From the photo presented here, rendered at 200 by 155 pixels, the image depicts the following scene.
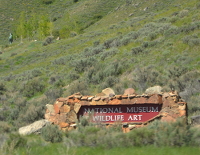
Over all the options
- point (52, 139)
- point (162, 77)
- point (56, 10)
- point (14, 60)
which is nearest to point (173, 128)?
point (52, 139)

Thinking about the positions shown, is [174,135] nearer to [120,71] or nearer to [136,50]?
[120,71]

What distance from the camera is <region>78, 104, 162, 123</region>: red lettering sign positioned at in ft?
33.0

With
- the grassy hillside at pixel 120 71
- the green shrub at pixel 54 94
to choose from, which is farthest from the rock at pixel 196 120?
the green shrub at pixel 54 94

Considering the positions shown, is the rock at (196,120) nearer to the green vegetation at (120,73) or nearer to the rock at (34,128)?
the green vegetation at (120,73)

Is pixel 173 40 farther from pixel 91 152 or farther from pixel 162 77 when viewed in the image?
pixel 91 152

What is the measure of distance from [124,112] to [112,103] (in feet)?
1.56

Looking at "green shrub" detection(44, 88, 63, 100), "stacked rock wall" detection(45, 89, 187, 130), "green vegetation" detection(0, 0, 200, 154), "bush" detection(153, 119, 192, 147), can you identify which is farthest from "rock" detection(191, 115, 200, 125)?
"green shrub" detection(44, 88, 63, 100)

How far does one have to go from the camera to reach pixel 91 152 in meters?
7.56

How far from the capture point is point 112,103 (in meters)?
10.3

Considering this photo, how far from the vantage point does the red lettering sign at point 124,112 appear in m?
10.0

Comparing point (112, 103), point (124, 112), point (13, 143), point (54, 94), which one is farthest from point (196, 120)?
point (54, 94)

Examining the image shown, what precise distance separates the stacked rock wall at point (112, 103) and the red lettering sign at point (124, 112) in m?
0.11

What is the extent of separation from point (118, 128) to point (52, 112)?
9.15 ft

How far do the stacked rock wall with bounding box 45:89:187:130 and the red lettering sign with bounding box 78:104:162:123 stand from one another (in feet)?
0.36
